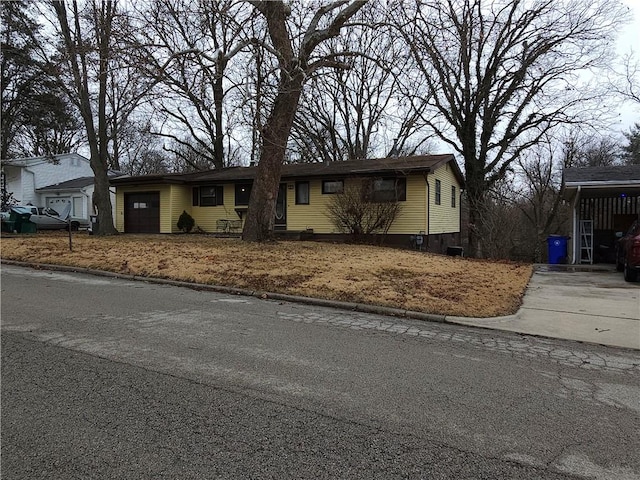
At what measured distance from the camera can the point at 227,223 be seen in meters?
22.3

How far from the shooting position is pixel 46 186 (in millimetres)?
35406

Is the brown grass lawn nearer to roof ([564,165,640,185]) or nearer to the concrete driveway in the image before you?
the concrete driveway

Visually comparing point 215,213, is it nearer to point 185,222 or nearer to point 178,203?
point 185,222

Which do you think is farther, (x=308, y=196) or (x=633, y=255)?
(x=308, y=196)

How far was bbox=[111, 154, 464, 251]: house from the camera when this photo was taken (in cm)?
1872

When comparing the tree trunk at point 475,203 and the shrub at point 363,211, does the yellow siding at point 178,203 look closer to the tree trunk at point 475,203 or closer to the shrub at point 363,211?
the shrub at point 363,211

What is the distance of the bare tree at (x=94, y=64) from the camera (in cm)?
1381

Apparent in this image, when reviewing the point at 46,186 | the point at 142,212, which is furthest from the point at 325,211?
the point at 46,186

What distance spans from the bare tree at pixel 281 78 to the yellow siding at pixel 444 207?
7.37 metres

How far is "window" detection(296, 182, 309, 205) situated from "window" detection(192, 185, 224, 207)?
432 centimetres

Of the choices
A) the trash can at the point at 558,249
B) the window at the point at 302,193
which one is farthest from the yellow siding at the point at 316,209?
the trash can at the point at 558,249

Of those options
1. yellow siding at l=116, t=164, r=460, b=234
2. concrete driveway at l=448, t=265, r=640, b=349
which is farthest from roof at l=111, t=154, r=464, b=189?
concrete driveway at l=448, t=265, r=640, b=349

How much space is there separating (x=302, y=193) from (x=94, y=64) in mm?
9977

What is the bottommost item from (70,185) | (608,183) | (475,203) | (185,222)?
(185,222)
